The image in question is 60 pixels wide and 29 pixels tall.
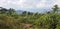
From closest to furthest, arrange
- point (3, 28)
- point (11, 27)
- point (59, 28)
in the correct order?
1. point (3, 28)
2. point (11, 27)
3. point (59, 28)

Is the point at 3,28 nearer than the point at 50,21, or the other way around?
the point at 3,28

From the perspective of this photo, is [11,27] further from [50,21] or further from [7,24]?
[50,21]

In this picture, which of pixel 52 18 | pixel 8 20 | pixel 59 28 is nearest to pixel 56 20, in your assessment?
pixel 52 18

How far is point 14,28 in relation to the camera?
11.6 m

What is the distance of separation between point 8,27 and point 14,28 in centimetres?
55

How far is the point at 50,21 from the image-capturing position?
28.5m

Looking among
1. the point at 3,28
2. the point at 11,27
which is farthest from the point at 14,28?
the point at 3,28

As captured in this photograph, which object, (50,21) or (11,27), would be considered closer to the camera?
(11,27)

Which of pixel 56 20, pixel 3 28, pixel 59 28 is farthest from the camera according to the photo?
pixel 56 20

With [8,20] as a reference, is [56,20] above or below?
below

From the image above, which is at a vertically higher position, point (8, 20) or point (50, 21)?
point (8, 20)

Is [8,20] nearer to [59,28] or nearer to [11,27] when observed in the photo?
[11,27]

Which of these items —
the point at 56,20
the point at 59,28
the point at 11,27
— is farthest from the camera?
the point at 56,20

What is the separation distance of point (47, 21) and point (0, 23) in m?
18.9
